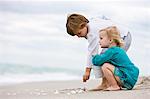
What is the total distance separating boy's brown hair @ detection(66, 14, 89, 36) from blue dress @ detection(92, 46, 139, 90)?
51 centimetres

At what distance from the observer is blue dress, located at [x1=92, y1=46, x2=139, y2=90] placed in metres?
6.16

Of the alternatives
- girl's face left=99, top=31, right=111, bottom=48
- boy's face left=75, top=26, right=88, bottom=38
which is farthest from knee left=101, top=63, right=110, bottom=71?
boy's face left=75, top=26, right=88, bottom=38

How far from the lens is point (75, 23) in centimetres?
655

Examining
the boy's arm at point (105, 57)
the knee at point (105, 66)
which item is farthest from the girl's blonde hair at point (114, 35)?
the knee at point (105, 66)

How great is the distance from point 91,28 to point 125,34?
0.47 m

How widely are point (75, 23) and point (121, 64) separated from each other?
2.54 feet

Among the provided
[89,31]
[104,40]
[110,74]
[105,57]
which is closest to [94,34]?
[89,31]

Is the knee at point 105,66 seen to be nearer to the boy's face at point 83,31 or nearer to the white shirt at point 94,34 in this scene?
the white shirt at point 94,34

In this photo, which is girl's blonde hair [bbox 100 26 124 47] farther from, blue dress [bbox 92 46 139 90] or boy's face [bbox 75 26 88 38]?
boy's face [bbox 75 26 88 38]

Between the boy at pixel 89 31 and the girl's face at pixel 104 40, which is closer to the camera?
the girl's face at pixel 104 40

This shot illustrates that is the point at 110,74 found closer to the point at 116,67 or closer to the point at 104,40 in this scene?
the point at 116,67

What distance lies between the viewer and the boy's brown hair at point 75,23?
6.55m

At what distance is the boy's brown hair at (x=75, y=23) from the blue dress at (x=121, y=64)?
0.51 meters

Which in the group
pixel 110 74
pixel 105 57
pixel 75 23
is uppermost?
pixel 75 23
